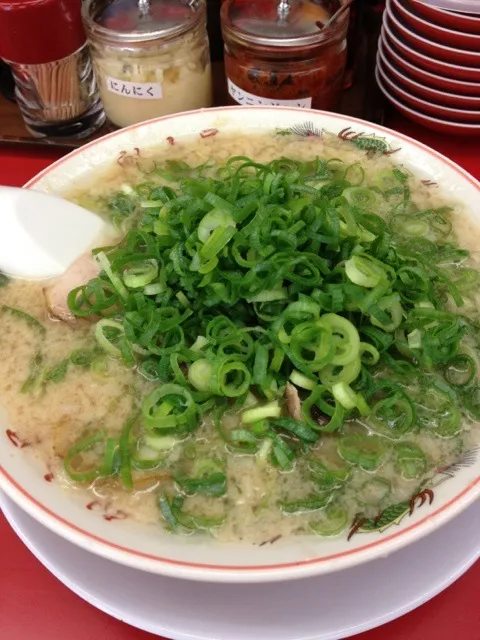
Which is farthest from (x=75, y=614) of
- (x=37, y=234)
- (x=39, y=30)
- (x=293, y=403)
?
(x=39, y=30)

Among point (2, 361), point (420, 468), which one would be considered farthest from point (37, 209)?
point (420, 468)

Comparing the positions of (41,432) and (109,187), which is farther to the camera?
(109,187)

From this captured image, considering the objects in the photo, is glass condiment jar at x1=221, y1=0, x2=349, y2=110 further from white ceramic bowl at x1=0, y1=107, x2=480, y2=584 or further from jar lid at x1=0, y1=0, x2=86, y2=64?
white ceramic bowl at x1=0, y1=107, x2=480, y2=584

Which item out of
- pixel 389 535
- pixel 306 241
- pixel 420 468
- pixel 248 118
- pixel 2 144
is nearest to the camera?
pixel 389 535

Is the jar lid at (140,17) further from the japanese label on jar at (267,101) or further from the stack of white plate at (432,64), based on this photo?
the stack of white plate at (432,64)

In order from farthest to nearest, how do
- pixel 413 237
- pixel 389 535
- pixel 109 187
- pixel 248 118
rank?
A: 1. pixel 248 118
2. pixel 109 187
3. pixel 413 237
4. pixel 389 535

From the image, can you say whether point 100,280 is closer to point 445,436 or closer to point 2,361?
point 2,361

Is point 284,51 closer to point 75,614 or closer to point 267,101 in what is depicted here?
point 267,101
